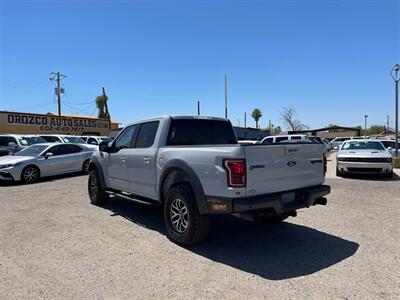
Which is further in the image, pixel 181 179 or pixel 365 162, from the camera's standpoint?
pixel 365 162

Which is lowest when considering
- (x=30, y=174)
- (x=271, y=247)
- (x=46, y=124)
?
(x=271, y=247)

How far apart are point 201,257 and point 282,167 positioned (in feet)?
5.48

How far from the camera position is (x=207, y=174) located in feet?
14.8

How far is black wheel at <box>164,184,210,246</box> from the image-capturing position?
4734 millimetres

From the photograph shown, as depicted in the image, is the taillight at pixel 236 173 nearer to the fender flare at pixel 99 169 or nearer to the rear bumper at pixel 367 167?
the fender flare at pixel 99 169

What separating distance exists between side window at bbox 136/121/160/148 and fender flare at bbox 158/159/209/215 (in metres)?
0.83

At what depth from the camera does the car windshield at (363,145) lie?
13508 mm

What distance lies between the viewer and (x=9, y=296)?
349 centimetres

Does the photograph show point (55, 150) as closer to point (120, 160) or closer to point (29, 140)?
point (29, 140)

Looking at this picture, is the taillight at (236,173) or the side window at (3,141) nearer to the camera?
the taillight at (236,173)

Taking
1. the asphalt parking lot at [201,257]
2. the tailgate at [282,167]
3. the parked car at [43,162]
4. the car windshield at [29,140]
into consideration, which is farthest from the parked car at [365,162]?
the car windshield at [29,140]

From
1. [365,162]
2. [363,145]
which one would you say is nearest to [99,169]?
[365,162]

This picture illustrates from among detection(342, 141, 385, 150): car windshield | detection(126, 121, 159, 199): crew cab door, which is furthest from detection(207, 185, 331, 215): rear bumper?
detection(342, 141, 385, 150): car windshield

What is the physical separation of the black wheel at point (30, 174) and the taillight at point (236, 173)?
1064cm
